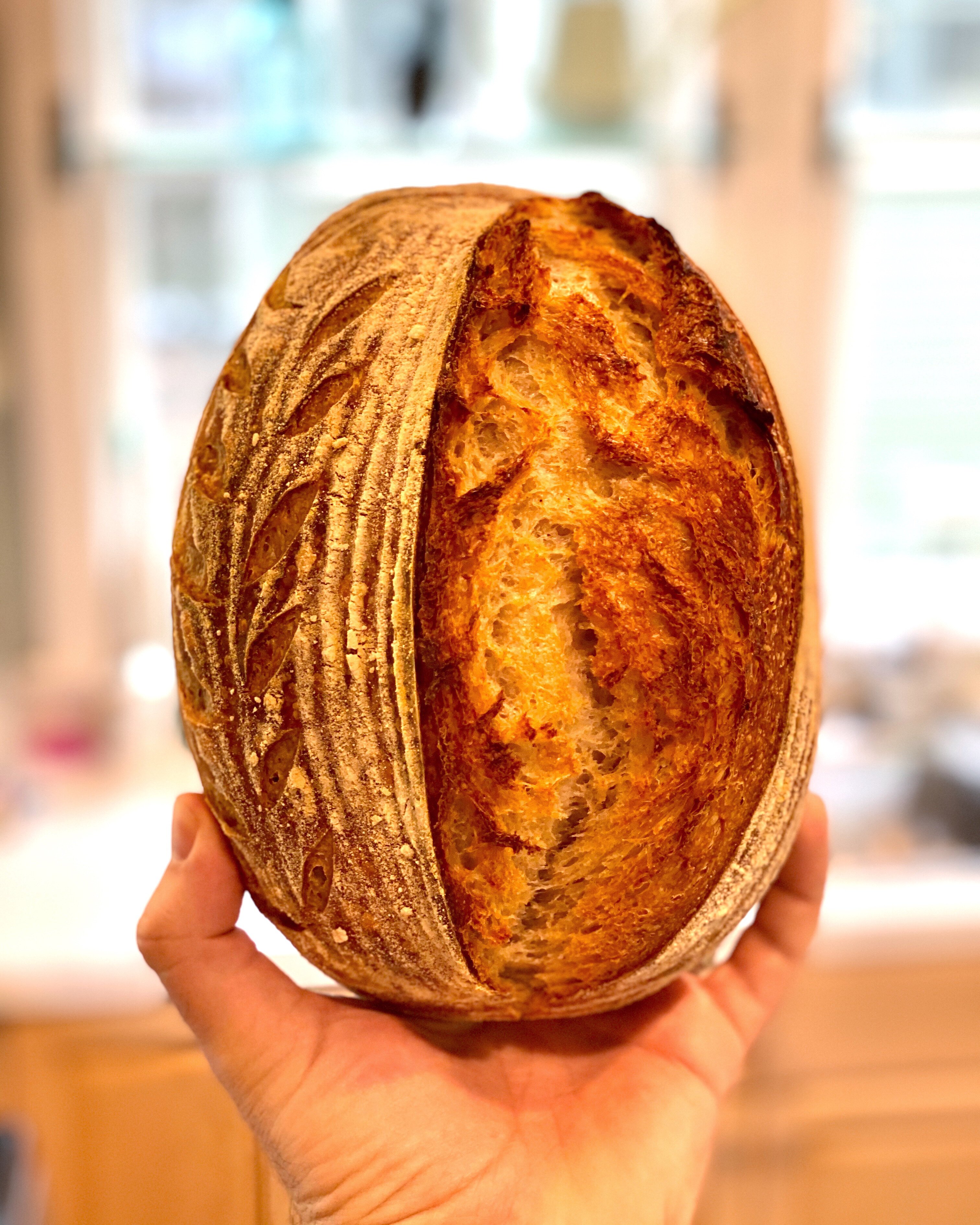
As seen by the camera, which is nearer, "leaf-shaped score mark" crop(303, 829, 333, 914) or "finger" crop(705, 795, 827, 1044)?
"leaf-shaped score mark" crop(303, 829, 333, 914)

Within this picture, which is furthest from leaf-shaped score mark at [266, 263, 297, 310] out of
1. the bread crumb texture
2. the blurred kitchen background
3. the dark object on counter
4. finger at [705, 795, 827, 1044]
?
the dark object on counter

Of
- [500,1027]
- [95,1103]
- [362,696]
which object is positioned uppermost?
[362,696]

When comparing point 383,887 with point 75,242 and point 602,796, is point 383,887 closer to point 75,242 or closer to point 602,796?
point 602,796

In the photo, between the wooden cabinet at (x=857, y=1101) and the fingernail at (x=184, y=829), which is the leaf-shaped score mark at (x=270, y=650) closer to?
the fingernail at (x=184, y=829)

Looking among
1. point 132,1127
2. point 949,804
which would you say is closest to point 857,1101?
point 949,804

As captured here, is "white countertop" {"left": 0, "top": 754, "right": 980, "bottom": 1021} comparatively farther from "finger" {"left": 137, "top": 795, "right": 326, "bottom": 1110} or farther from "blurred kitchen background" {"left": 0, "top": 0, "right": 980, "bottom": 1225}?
"finger" {"left": 137, "top": 795, "right": 326, "bottom": 1110}

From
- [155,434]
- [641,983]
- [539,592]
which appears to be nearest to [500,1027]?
[641,983]
